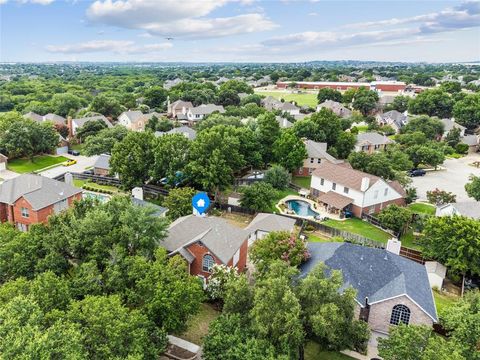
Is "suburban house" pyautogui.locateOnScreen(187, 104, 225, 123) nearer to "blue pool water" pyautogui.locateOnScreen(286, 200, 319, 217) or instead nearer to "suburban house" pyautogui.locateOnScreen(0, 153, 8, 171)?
"suburban house" pyautogui.locateOnScreen(0, 153, 8, 171)

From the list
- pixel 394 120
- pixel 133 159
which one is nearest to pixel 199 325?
pixel 133 159

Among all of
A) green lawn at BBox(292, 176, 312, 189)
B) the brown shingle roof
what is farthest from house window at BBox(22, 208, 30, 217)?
green lawn at BBox(292, 176, 312, 189)

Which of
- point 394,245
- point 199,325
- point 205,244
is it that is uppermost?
point 205,244

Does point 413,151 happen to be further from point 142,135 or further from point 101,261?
point 101,261

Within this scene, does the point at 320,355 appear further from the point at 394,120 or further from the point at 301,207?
the point at 394,120

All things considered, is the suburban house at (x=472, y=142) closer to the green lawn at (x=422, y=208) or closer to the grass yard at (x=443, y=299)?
the green lawn at (x=422, y=208)

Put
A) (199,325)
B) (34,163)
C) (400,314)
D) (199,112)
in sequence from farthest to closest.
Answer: (199,112)
(34,163)
(199,325)
(400,314)

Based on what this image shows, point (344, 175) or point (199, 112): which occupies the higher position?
point (199, 112)
